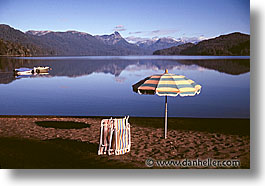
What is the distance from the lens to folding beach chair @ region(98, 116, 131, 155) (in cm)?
651

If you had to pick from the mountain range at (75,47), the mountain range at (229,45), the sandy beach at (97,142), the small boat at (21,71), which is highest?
the mountain range at (75,47)

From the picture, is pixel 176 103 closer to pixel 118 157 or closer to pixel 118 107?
pixel 118 107

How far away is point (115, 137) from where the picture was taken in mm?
6578

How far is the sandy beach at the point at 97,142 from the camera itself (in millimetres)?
6477

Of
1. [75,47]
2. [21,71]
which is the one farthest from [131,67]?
[75,47]

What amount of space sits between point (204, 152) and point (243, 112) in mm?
8304

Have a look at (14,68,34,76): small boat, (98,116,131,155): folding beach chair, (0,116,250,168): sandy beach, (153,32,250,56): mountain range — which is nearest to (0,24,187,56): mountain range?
Answer: (14,68,34,76): small boat

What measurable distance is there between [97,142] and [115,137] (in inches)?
47.8

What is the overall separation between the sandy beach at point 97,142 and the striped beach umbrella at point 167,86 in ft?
4.15

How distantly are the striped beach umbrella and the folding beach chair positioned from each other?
2.48 ft

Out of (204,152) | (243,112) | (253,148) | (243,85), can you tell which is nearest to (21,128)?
(204,152)

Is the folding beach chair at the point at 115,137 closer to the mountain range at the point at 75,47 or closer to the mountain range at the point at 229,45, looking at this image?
the mountain range at the point at 229,45

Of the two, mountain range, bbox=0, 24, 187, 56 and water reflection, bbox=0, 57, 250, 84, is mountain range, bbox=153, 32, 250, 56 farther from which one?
mountain range, bbox=0, 24, 187, 56

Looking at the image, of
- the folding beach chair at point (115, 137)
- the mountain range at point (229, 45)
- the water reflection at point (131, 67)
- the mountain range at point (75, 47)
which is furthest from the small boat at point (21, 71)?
the mountain range at point (75, 47)
